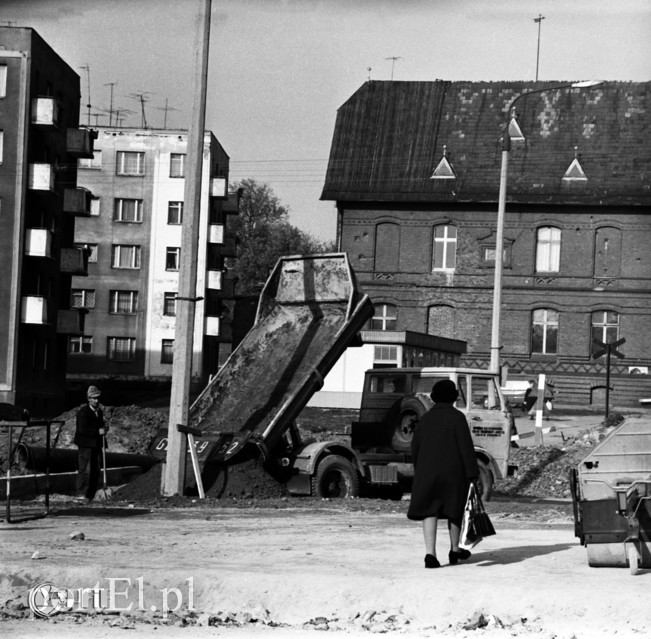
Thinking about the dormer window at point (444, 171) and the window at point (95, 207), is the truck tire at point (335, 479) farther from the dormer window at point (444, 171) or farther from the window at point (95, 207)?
the window at point (95, 207)

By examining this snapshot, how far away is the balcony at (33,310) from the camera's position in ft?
162

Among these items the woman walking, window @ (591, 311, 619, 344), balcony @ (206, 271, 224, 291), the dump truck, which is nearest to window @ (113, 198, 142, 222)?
balcony @ (206, 271, 224, 291)

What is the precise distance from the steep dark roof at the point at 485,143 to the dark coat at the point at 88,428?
4072cm

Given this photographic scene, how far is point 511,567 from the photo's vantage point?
11.1 metres

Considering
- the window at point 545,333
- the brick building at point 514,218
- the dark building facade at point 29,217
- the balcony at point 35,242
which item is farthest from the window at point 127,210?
the window at point 545,333

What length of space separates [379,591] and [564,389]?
1903 inches

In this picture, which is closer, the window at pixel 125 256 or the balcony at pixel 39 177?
the balcony at pixel 39 177

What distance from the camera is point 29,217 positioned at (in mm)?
50781

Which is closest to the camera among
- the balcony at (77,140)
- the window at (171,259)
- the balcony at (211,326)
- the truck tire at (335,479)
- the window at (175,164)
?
the truck tire at (335,479)

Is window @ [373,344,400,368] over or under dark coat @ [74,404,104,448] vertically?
over

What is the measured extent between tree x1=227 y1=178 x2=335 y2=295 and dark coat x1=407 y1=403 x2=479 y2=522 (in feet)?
272

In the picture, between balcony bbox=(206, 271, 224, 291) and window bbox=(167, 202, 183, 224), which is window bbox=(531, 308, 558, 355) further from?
window bbox=(167, 202, 183, 224)

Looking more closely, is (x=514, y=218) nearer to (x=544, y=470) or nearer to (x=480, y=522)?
(x=544, y=470)

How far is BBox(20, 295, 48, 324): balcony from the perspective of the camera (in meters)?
49.2
